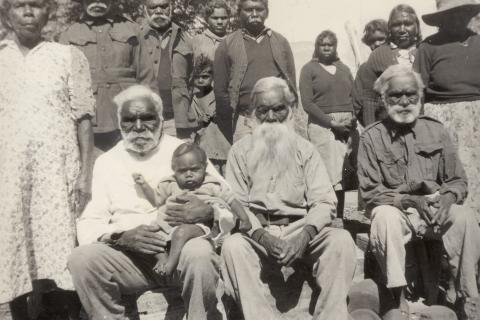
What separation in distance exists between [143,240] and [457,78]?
3.34m

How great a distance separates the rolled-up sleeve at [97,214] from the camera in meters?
4.09

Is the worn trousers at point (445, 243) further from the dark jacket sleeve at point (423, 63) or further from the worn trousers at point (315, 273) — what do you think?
the dark jacket sleeve at point (423, 63)

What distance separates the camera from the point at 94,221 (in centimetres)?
415

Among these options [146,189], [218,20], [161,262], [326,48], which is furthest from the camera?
[326,48]

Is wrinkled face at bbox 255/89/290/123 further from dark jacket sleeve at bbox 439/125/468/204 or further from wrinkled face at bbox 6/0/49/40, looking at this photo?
wrinkled face at bbox 6/0/49/40

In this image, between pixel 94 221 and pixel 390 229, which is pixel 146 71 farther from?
pixel 390 229

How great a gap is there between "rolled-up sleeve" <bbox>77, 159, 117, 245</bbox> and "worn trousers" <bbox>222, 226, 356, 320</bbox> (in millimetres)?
837

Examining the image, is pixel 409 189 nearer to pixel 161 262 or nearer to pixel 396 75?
pixel 396 75

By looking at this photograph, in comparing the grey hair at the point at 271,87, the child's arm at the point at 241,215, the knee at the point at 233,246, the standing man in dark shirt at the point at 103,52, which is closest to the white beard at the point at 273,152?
the grey hair at the point at 271,87

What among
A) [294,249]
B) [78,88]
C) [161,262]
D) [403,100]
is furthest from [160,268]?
[403,100]

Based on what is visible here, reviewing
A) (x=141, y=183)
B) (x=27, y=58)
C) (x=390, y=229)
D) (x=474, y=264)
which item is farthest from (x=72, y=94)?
(x=474, y=264)

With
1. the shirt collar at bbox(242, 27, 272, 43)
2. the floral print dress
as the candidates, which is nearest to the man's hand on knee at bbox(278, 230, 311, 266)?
the floral print dress

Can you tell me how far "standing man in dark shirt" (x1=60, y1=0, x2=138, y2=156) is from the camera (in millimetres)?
5488

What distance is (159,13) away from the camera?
19.4ft
